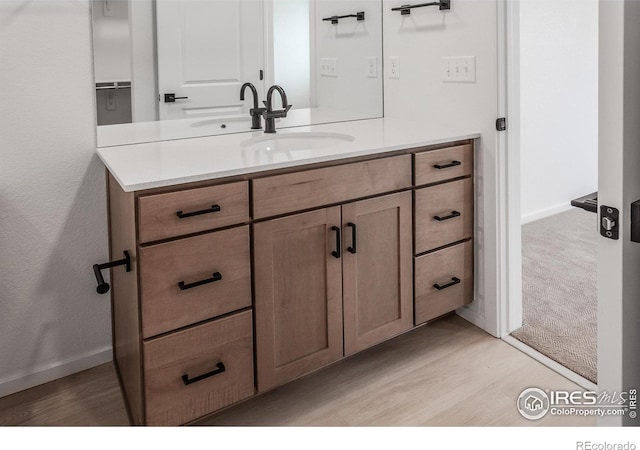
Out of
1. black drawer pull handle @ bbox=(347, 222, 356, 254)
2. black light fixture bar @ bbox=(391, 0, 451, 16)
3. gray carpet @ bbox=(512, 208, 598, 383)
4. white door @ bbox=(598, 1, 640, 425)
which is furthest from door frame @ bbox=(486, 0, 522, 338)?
white door @ bbox=(598, 1, 640, 425)

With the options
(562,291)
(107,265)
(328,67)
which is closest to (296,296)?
(107,265)

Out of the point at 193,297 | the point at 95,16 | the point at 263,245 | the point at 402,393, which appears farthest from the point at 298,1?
the point at 402,393

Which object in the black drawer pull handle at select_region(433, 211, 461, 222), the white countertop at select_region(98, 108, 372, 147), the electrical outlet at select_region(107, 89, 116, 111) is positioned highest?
the electrical outlet at select_region(107, 89, 116, 111)

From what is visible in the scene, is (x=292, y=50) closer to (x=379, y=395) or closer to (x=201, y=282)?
(x=201, y=282)

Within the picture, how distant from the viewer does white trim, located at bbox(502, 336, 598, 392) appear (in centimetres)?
209

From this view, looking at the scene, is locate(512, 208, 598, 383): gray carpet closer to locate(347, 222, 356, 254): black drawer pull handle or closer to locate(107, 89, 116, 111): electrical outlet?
locate(347, 222, 356, 254): black drawer pull handle

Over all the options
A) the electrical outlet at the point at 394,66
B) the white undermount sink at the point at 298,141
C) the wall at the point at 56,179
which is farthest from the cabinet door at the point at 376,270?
the electrical outlet at the point at 394,66

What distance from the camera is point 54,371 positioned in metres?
2.19

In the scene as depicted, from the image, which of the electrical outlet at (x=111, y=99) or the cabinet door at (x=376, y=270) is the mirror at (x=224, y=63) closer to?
the electrical outlet at (x=111, y=99)

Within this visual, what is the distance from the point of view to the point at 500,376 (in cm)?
217

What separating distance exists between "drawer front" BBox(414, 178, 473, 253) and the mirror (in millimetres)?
696

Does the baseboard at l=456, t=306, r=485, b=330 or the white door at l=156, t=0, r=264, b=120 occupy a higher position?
the white door at l=156, t=0, r=264, b=120

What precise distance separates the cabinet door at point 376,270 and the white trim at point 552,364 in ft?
1.56

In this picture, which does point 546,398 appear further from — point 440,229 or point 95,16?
point 95,16
